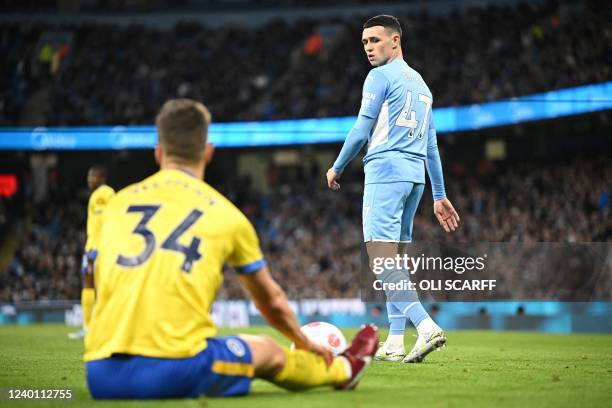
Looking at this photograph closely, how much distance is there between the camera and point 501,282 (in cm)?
1795

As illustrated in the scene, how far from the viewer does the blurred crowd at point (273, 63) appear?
92.0 ft

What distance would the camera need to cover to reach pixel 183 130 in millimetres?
4488

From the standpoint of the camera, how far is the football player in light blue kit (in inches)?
297

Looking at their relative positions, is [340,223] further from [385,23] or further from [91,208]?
[385,23]

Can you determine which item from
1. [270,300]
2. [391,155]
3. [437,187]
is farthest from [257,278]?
[437,187]

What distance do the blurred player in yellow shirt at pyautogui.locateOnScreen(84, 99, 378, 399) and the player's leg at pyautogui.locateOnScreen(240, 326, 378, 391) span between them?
15 millimetres

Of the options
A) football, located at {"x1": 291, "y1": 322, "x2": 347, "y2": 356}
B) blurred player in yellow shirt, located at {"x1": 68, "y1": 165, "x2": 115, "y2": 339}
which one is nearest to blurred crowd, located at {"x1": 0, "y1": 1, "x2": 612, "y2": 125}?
blurred player in yellow shirt, located at {"x1": 68, "y1": 165, "x2": 115, "y2": 339}

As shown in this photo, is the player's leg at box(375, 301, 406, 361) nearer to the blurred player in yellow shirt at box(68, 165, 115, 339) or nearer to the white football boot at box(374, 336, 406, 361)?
the white football boot at box(374, 336, 406, 361)

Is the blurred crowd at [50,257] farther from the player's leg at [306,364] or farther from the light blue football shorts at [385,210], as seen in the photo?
the player's leg at [306,364]

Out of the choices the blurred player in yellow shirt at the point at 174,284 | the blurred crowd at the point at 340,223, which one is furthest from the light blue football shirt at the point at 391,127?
the blurred crowd at the point at 340,223

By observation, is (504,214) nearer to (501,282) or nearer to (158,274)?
(501,282)

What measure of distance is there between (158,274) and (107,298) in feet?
0.92

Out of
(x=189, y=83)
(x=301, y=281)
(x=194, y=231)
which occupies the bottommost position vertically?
(x=301, y=281)

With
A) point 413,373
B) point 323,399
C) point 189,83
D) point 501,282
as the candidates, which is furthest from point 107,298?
point 189,83
